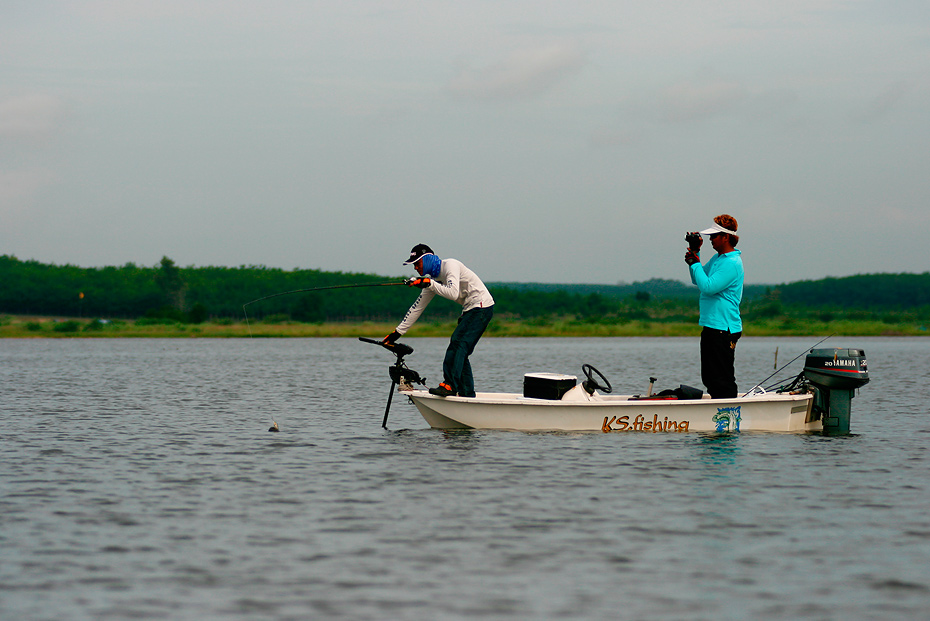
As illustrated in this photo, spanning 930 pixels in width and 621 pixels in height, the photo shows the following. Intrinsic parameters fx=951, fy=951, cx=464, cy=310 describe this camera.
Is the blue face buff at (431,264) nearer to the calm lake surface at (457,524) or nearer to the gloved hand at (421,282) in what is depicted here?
the gloved hand at (421,282)

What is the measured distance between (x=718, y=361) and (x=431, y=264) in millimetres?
4050

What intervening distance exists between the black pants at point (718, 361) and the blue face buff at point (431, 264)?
12.1 ft

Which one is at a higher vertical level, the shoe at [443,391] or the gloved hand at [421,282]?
the gloved hand at [421,282]

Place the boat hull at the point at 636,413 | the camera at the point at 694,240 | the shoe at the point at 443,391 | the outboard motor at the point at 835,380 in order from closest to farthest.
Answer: the camera at the point at 694,240 < the outboard motor at the point at 835,380 < the boat hull at the point at 636,413 < the shoe at the point at 443,391

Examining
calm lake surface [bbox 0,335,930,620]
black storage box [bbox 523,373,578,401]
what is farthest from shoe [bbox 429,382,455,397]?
black storage box [bbox 523,373,578,401]

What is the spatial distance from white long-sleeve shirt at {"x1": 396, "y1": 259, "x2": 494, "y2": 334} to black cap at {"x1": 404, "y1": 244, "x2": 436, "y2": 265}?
10.8 inches

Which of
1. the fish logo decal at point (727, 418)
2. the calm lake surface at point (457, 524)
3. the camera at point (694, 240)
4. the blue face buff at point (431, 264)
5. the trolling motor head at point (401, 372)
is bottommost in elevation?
the calm lake surface at point (457, 524)

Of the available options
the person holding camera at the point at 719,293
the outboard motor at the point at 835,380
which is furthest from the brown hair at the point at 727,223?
the outboard motor at the point at 835,380

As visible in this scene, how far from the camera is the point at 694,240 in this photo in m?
12.0

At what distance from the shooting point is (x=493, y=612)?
5.55 m

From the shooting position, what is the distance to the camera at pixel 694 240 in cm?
1193

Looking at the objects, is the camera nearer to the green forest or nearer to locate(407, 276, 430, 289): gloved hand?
locate(407, 276, 430, 289): gloved hand

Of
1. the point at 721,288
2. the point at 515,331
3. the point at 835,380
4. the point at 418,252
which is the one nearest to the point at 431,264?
the point at 418,252

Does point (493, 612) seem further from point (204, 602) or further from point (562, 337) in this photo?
point (562, 337)
